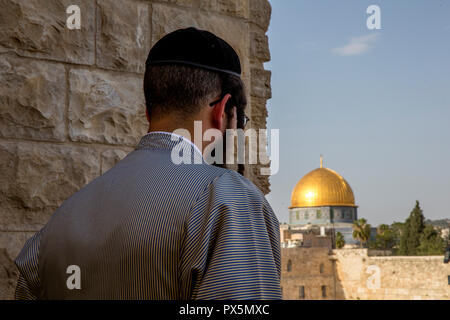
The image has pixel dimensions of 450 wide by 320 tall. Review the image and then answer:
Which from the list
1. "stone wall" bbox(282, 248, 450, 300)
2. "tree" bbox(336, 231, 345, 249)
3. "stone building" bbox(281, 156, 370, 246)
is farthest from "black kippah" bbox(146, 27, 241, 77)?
"stone building" bbox(281, 156, 370, 246)

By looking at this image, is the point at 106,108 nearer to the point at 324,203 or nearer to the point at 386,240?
the point at 386,240

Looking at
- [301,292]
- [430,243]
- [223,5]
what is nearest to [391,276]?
→ [301,292]

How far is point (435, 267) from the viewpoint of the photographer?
25.5 m

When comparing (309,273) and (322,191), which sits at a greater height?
(322,191)

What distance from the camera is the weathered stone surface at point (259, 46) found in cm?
285

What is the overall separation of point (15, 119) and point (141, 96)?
0.50 meters

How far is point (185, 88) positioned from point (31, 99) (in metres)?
1.15

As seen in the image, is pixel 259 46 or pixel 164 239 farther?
pixel 259 46

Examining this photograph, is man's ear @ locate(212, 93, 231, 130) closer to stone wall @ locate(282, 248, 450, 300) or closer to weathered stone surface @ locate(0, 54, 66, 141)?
weathered stone surface @ locate(0, 54, 66, 141)

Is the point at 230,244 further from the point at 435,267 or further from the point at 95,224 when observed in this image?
the point at 435,267

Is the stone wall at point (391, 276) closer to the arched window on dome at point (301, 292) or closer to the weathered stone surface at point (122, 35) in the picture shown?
the arched window on dome at point (301, 292)

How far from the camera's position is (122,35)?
2230 mm

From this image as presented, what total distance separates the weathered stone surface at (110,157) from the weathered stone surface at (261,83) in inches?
36.5

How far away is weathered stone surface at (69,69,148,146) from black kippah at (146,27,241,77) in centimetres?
106
